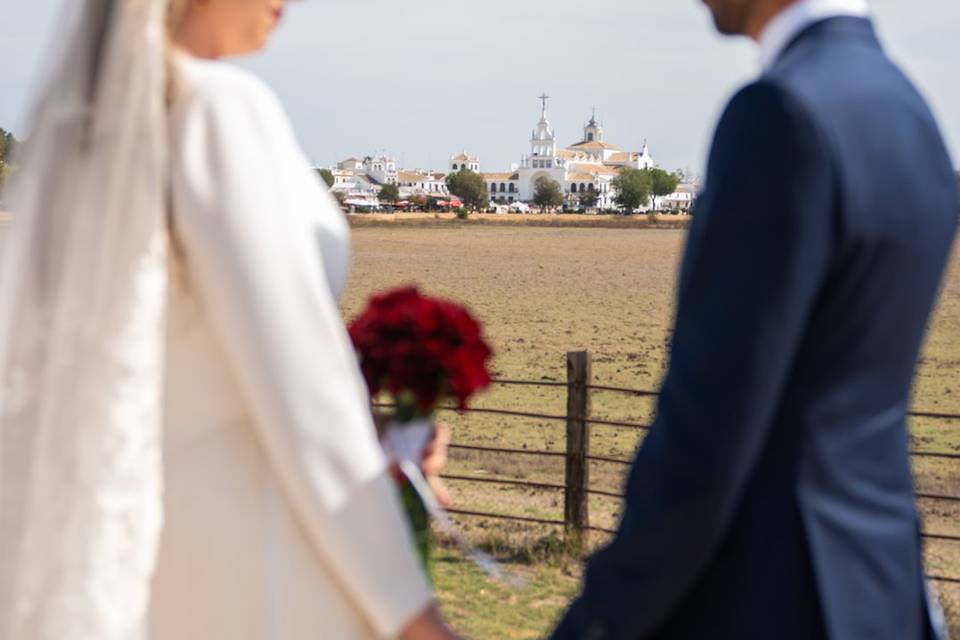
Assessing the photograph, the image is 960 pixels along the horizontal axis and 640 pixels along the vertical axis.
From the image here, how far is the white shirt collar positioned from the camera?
1694mm

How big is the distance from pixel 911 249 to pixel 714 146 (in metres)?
0.26

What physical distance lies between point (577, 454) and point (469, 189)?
146213 millimetres

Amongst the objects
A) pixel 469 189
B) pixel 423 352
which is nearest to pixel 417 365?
pixel 423 352

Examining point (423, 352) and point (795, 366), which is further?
point (423, 352)

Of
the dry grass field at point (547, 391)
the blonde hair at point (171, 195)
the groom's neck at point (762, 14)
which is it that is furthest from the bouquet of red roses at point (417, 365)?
the dry grass field at point (547, 391)

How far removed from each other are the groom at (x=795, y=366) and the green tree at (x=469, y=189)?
149368 mm

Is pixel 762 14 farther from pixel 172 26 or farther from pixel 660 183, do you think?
pixel 660 183

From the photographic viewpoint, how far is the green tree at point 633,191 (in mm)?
152750

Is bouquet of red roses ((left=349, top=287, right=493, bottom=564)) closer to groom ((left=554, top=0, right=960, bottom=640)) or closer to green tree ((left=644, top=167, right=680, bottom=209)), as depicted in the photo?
groom ((left=554, top=0, right=960, bottom=640))

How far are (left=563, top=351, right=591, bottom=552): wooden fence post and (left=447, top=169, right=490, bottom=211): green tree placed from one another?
471ft

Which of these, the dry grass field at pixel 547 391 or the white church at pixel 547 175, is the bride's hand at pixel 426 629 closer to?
the dry grass field at pixel 547 391

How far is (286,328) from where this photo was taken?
1.66 metres

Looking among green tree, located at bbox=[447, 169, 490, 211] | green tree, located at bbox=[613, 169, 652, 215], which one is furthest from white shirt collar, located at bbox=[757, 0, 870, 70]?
green tree, located at bbox=[613, 169, 652, 215]

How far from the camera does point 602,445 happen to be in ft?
36.4
